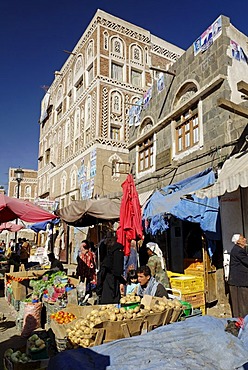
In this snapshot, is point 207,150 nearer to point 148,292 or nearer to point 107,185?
point 148,292

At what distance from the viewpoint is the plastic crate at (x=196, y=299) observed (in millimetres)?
6889

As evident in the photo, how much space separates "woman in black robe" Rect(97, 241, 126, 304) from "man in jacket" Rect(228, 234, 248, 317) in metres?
2.17

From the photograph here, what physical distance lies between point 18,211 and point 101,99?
592 inches

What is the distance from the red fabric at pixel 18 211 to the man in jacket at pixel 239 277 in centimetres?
473

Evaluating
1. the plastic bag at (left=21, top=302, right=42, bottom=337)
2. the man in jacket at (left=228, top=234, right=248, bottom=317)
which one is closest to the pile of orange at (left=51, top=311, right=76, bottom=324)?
the plastic bag at (left=21, top=302, right=42, bottom=337)

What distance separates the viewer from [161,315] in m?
4.25

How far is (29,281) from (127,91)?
55.4 feet

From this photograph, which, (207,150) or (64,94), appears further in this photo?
(64,94)

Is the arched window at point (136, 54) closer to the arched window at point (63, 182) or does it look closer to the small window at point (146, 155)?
the arched window at point (63, 182)

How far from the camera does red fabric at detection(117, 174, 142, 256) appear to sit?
672 cm

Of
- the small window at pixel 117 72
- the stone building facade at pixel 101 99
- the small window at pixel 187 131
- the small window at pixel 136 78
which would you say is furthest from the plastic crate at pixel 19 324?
the small window at pixel 136 78

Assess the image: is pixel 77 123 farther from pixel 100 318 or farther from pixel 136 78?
pixel 100 318

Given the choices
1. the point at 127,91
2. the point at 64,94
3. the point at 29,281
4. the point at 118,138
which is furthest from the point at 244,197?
the point at 64,94

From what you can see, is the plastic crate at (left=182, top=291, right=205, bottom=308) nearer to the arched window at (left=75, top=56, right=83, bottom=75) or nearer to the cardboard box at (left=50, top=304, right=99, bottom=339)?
the cardboard box at (left=50, top=304, right=99, bottom=339)
